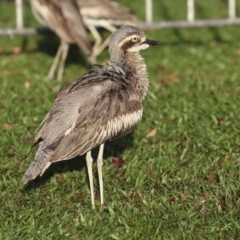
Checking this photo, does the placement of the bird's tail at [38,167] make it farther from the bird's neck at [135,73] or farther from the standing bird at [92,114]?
the bird's neck at [135,73]

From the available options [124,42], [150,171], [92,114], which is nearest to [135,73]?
[124,42]

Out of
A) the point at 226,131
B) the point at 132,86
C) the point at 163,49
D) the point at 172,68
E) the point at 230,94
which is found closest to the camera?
the point at 132,86

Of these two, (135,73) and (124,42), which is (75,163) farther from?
(124,42)

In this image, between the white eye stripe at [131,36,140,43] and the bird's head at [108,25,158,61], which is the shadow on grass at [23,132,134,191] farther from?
the white eye stripe at [131,36,140,43]

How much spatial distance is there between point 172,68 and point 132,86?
4824 mm

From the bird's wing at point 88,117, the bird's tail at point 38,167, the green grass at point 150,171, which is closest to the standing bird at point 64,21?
the green grass at point 150,171

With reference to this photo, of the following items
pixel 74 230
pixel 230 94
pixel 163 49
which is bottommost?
pixel 163 49

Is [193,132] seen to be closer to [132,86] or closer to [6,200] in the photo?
[132,86]

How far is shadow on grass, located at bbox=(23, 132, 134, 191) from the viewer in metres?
6.42

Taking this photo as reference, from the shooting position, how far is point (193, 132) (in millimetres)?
7453

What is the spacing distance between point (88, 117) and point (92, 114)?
47 mm

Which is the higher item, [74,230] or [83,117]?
[83,117]

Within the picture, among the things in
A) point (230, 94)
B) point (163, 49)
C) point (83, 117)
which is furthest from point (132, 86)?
point (163, 49)

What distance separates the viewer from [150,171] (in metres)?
6.59
